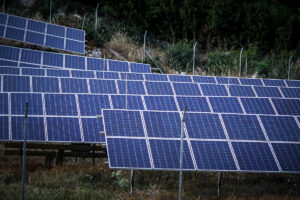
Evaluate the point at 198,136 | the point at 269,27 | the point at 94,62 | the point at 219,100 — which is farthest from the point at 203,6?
the point at 198,136

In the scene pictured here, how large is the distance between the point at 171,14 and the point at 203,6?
2455mm

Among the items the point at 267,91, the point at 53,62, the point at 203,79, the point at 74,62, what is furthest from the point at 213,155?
the point at 53,62

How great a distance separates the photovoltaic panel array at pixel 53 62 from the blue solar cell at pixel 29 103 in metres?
9.90

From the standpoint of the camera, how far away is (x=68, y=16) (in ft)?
128

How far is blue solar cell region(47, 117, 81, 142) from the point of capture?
53.4ft

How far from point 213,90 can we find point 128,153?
961 cm

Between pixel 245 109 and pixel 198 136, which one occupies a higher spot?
pixel 198 136

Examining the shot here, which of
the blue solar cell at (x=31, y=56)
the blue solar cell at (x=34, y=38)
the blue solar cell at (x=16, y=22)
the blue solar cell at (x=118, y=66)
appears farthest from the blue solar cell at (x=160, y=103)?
the blue solar cell at (x=16, y=22)

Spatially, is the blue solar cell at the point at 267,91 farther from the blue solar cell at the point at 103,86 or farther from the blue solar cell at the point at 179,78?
the blue solar cell at the point at 103,86

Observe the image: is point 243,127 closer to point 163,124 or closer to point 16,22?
point 163,124

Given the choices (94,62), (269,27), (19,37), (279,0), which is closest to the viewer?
(94,62)

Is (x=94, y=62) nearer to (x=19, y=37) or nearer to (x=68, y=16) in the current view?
(x=19, y=37)

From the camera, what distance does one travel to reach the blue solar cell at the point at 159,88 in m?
21.6

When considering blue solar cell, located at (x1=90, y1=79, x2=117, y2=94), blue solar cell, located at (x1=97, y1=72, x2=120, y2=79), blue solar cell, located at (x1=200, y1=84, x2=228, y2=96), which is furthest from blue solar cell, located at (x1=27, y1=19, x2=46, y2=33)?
blue solar cell, located at (x1=200, y1=84, x2=228, y2=96)
